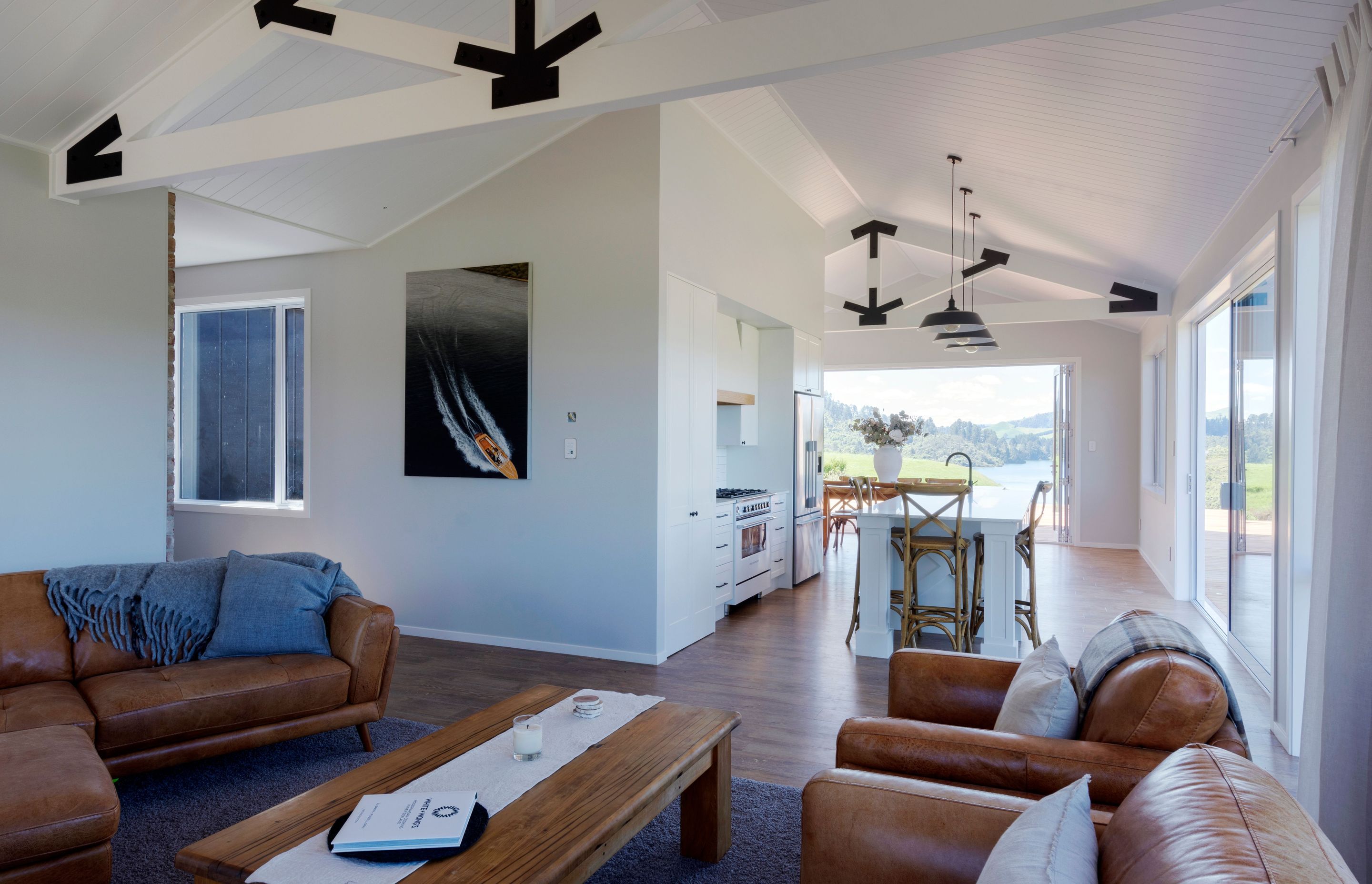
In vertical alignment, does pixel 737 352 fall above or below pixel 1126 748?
above

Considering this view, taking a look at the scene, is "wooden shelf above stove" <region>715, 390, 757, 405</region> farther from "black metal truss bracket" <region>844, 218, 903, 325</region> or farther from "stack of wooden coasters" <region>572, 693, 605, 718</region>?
"stack of wooden coasters" <region>572, 693, 605, 718</region>

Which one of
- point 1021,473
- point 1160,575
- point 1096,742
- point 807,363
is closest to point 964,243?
point 807,363

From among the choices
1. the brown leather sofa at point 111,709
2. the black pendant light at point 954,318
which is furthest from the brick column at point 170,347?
the black pendant light at point 954,318

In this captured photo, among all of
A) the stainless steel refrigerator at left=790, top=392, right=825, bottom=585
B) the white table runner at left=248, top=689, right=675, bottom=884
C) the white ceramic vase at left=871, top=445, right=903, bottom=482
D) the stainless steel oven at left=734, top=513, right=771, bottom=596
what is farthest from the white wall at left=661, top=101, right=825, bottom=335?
the white table runner at left=248, top=689, right=675, bottom=884

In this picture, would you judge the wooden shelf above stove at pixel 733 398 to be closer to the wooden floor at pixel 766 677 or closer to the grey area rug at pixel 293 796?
the wooden floor at pixel 766 677

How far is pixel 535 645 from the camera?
5.03 m

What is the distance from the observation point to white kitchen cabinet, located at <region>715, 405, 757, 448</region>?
6.86 meters

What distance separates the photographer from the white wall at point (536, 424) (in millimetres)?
4812

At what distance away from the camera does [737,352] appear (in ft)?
21.9

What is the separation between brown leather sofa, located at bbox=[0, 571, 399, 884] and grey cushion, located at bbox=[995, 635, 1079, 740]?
7.63ft

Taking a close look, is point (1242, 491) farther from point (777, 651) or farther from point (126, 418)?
point (126, 418)

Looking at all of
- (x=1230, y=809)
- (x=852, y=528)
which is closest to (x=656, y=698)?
(x=1230, y=809)

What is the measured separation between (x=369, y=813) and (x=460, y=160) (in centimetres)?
404

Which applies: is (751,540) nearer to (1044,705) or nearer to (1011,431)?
(1044,705)
